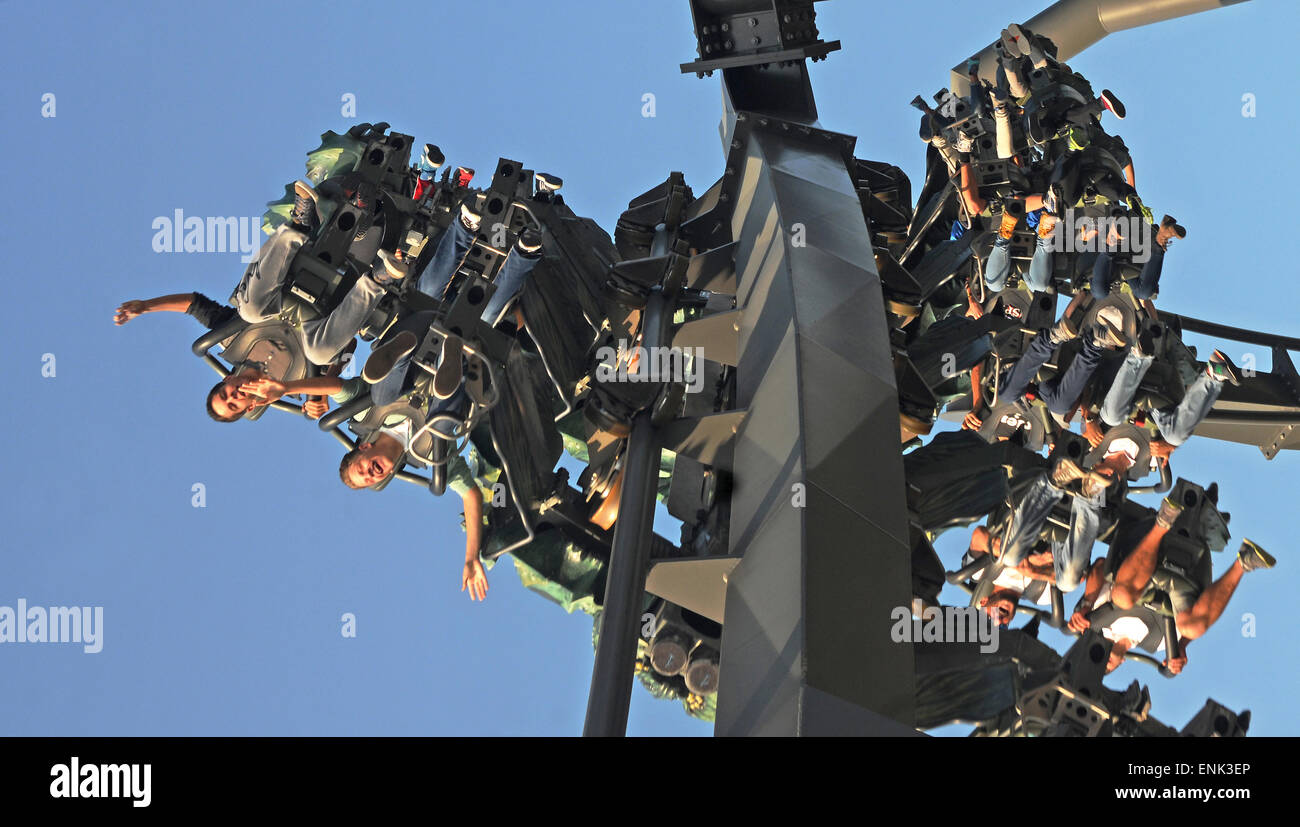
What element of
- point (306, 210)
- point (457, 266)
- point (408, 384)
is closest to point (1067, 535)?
point (408, 384)

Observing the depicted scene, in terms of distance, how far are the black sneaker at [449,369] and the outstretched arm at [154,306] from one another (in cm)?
262

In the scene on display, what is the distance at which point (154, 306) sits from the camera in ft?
38.8

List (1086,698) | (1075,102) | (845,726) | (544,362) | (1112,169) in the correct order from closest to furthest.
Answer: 1. (845,726)
2. (1086,698)
3. (544,362)
4. (1112,169)
5. (1075,102)

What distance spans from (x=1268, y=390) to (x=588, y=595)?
6073 millimetres

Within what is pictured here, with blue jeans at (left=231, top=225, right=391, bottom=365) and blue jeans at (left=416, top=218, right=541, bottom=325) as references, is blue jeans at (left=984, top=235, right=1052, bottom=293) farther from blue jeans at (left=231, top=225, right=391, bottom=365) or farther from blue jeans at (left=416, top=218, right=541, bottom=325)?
blue jeans at (left=231, top=225, right=391, bottom=365)

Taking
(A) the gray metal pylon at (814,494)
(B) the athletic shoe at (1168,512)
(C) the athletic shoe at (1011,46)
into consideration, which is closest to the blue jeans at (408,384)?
(A) the gray metal pylon at (814,494)

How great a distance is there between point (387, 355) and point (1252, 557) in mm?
6249

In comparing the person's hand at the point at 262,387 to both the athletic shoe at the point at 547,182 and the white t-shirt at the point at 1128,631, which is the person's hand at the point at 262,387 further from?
the white t-shirt at the point at 1128,631

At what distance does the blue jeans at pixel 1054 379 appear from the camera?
36.3 feet

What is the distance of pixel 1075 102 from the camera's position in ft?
45.1

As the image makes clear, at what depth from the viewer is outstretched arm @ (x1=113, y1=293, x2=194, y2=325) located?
11.7 meters

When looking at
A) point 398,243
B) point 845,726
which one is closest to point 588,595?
point 398,243
